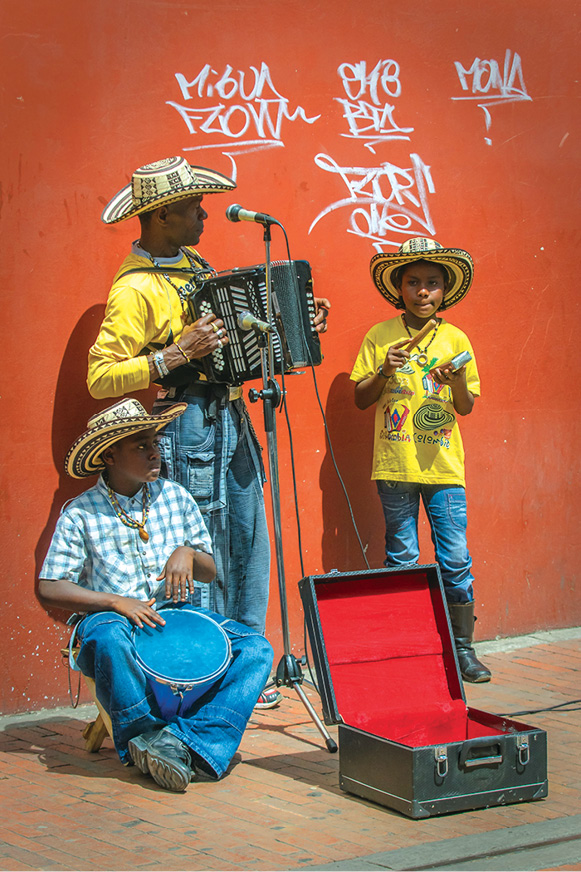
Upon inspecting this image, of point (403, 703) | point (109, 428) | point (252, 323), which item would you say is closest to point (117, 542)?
point (109, 428)

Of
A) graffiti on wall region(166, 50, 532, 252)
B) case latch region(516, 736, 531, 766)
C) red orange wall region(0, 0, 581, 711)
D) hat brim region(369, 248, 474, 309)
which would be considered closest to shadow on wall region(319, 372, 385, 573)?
red orange wall region(0, 0, 581, 711)

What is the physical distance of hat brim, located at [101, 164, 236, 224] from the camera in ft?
15.4

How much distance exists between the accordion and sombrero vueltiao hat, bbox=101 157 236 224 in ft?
1.24

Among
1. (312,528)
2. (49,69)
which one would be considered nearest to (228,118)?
(49,69)

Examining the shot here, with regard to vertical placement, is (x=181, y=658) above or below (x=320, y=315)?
below

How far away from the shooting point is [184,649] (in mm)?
4152

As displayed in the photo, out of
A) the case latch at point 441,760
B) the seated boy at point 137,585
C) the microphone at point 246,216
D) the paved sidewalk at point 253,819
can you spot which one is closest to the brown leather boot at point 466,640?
the paved sidewalk at point 253,819

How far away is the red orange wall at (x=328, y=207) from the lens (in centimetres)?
493

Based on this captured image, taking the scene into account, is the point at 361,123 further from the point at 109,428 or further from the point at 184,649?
the point at 184,649

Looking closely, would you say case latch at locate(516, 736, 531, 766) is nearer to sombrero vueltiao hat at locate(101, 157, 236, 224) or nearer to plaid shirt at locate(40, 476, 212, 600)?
plaid shirt at locate(40, 476, 212, 600)

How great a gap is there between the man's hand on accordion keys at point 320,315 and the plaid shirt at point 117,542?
3.31ft

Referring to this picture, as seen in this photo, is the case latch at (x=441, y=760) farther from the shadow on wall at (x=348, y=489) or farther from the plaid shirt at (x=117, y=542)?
the shadow on wall at (x=348, y=489)

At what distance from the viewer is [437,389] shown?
555 cm

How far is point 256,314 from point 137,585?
123cm
